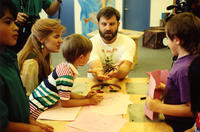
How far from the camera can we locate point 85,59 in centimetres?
142

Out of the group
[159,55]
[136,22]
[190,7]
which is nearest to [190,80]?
[190,7]

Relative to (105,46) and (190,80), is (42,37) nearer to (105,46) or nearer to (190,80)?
(105,46)

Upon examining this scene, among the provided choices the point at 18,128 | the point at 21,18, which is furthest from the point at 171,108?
the point at 21,18

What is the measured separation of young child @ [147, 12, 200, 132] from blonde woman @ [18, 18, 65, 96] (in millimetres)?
848

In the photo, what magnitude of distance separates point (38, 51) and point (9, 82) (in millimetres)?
818

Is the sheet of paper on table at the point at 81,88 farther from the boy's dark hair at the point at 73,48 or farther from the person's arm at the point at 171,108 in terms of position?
the person's arm at the point at 171,108

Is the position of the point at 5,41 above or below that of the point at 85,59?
above

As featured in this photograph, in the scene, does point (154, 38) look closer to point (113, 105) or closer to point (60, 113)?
point (113, 105)

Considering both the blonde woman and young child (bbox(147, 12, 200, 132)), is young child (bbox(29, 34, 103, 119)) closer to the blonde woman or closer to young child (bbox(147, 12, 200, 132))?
the blonde woman

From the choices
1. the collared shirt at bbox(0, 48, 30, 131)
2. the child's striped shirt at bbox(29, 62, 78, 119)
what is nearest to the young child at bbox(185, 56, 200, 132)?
the child's striped shirt at bbox(29, 62, 78, 119)

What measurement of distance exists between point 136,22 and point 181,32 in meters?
5.83

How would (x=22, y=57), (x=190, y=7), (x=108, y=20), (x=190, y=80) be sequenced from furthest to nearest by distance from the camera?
(x=108, y=20)
(x=190, y=7)
(x=22, y=57)
(x=190, y=80)

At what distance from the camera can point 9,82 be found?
79 centimetres

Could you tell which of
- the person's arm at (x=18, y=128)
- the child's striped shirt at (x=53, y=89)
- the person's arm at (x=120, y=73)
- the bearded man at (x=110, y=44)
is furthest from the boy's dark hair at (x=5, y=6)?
the bearded man at (x=110, y=44)
